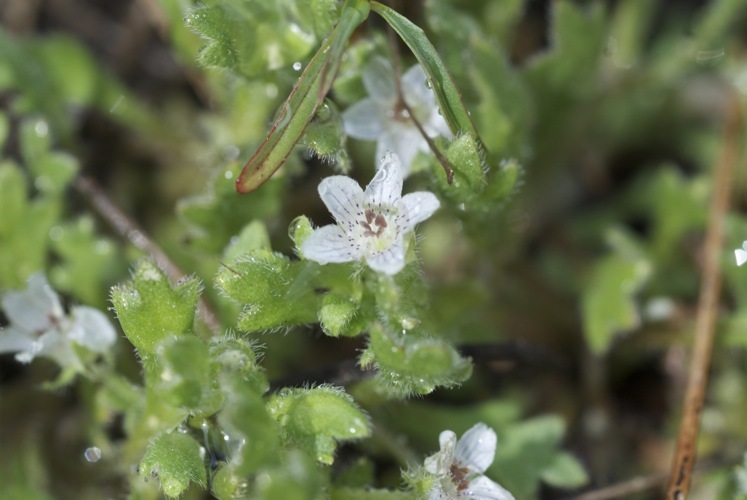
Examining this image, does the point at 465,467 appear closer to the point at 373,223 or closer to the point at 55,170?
the point at 373,223

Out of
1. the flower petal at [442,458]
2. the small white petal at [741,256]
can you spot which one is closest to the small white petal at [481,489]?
the flower petal at [442,458]

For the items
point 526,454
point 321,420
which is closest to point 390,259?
point 321,420

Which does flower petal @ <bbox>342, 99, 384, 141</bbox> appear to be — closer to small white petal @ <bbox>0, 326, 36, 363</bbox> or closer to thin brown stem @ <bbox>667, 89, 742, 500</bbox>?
small white petal @ <bbox>0, 326, 36, 363</bbox>

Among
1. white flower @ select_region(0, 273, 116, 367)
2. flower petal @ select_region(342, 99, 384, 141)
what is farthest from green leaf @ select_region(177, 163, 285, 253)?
white flower @ select_region(0, 273, 116, 367)

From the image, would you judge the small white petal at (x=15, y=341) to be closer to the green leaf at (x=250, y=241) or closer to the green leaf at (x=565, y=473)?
the green leaf at (x=250, y=241)

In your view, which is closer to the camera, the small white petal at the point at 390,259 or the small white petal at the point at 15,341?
the small white petal at the point at 390,259

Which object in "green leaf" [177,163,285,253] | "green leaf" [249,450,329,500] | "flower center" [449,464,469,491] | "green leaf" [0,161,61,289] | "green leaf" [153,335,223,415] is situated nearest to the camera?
"green leaf" [249,450,329,500]
